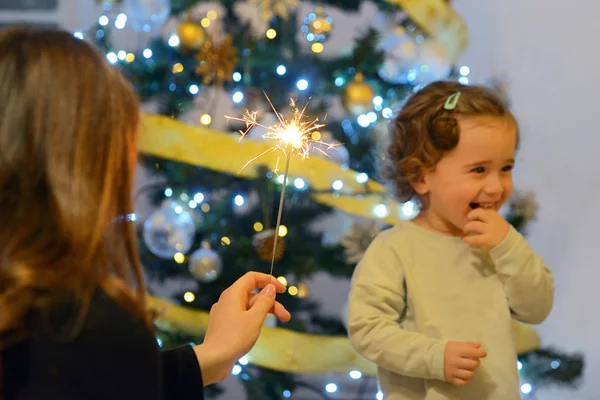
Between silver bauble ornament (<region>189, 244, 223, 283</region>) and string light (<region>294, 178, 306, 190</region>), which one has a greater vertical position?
string light (<region>294, 178, 306, 190</region>)

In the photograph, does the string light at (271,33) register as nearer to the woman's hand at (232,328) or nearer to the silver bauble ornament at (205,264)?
the silver bauble ornament at (205,264)

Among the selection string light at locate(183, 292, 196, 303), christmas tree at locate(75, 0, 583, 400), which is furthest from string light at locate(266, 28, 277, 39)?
string light at locate(183, 292, 196, 303)

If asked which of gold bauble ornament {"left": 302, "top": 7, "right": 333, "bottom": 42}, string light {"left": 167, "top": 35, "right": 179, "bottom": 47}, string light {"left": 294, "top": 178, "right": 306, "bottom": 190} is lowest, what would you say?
string light {"left": 294, "top": 178, "right": 306, "bottom": 190}

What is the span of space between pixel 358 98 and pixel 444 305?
0.85 meters

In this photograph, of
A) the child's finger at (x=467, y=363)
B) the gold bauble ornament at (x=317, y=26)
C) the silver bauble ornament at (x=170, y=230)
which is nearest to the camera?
the child's finger at (x=467, y=363)

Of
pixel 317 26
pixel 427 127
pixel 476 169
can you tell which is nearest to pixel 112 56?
pixel 317 26

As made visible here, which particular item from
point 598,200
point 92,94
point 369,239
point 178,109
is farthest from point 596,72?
point 92,94

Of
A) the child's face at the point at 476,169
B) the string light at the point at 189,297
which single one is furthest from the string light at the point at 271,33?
the child's face at the point at 476,169

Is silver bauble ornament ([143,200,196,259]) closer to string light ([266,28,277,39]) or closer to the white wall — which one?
string light ([266,28,277,39])

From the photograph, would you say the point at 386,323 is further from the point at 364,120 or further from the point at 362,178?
the point at 364,120

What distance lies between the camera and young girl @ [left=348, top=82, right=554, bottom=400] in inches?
55.1

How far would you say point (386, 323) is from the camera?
1.40 metres

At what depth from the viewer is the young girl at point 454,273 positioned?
4.59ft

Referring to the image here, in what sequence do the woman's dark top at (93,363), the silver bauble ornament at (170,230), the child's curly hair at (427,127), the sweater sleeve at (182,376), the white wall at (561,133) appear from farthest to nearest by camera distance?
the white wall at (561,133)
the silver bauble ornament at (170,230)
the child's curly hair at (427,127)
the sweater sleeve at (182,376)
the woman's dark top at (93,363)
